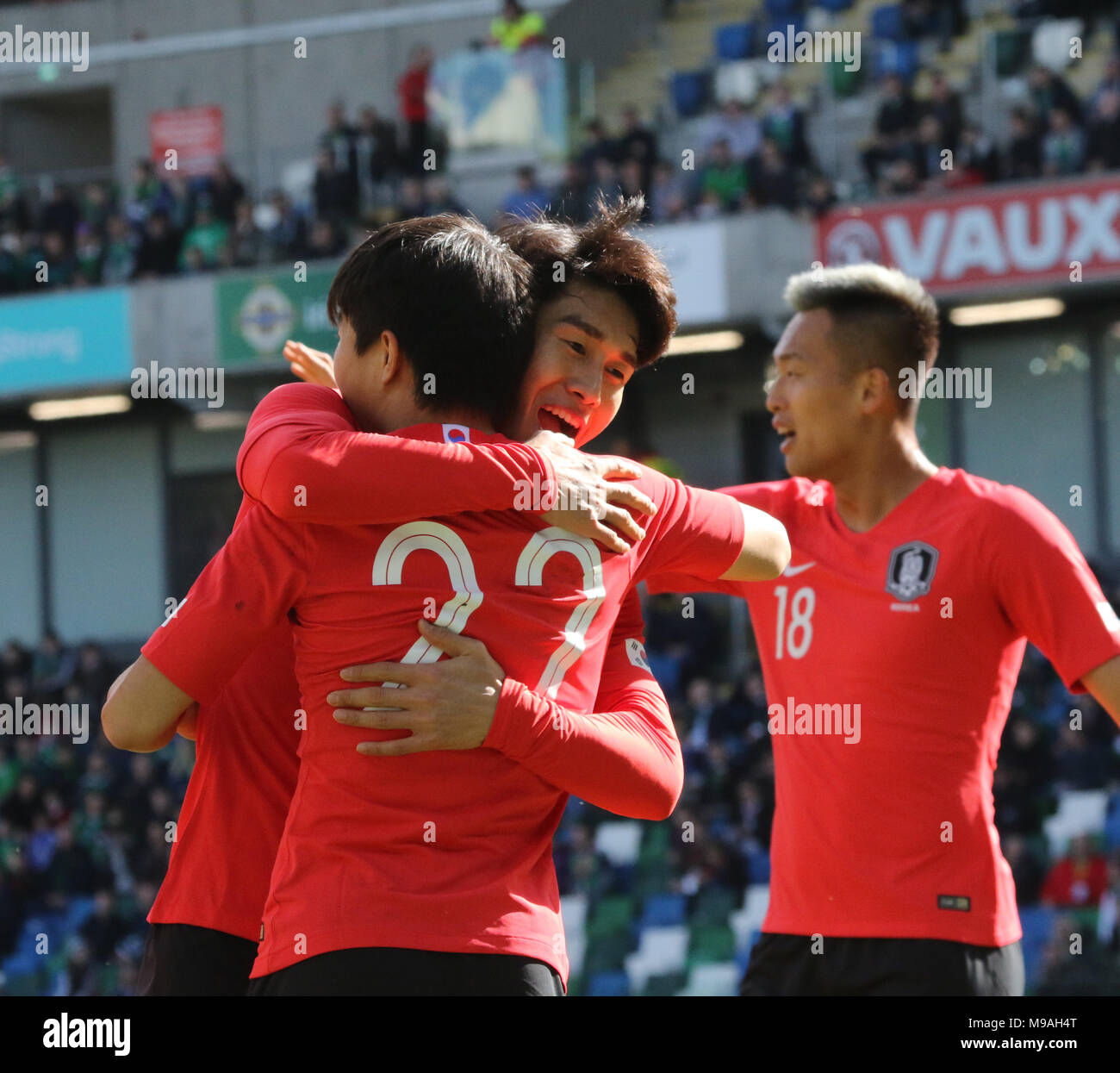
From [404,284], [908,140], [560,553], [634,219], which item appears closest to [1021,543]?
[634,219]

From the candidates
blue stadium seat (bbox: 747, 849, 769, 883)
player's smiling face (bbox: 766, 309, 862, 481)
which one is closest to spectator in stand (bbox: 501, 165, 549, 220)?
blue stadium seat (bbox: 747, 849, 769, 883)

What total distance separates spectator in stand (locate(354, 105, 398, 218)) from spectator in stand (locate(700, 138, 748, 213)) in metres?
3.44

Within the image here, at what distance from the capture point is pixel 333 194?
642 inches

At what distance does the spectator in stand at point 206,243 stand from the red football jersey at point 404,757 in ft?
48.7

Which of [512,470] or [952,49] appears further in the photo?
[952,49]

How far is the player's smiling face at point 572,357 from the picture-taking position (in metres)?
2.57

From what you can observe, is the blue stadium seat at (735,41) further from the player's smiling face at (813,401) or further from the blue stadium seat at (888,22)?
the player's smiling face at (813,401)

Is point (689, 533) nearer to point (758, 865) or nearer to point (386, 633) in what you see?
point (386, 633)

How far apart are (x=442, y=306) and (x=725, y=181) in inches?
498

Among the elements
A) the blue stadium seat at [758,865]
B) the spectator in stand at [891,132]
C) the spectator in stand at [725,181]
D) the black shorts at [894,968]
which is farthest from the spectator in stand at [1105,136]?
the black shorts at [894,968]

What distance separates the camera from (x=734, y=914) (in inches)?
418

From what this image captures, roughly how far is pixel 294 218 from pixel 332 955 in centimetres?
1475
